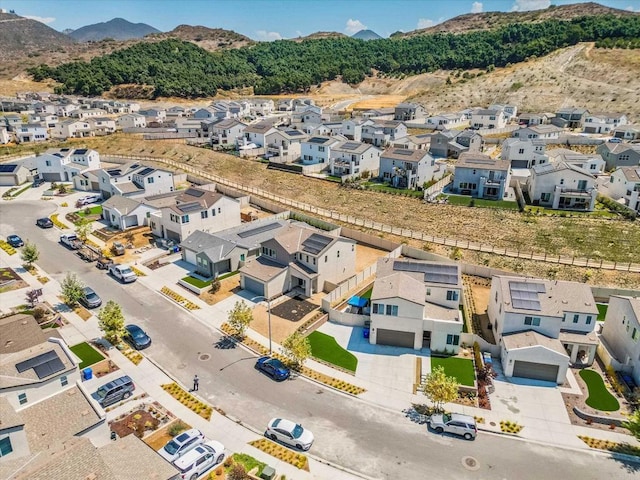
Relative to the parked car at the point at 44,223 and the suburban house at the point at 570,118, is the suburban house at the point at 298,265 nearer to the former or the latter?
the parked car at the point at 44,223

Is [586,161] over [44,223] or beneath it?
over

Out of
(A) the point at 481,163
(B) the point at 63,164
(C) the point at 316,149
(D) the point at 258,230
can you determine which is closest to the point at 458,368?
(D) the point at 258,230

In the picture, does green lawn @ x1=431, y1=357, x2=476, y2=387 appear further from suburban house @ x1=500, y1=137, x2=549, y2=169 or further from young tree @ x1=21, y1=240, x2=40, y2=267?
suburban house @ x1=500, y1=137, x2=549, y2=169

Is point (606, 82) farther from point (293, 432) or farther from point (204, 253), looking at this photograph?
point (293, 432)

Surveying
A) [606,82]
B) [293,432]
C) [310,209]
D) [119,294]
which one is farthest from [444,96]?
[293,432]

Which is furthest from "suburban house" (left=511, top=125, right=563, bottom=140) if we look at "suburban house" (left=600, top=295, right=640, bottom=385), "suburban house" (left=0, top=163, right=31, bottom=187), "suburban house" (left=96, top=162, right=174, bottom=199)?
"suburban house" (left=0, top=163, right=31, bottom=187)

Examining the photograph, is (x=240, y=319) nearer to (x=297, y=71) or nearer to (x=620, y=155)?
(x=620, y=155)
